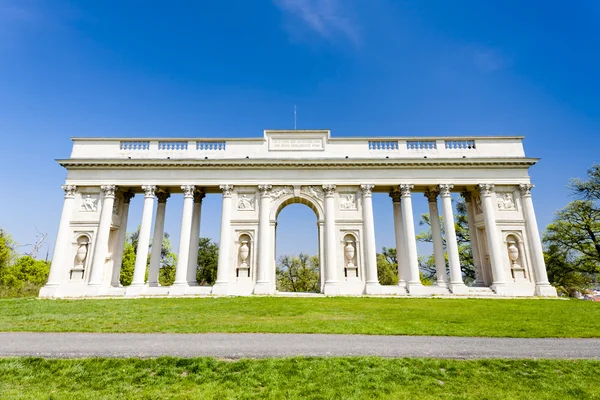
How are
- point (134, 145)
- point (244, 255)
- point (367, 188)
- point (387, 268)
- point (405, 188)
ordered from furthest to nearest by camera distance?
point (387, 268) → point (134, 145) → point (367, 188) → point (405, 188) → point (244, 255)

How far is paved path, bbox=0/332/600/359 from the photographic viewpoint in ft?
29.6

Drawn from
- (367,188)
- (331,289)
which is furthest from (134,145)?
(331,289)

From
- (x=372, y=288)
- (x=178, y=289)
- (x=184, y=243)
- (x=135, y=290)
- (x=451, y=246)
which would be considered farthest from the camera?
(x=184, y=243)

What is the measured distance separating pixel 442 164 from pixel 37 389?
3158 centimetres

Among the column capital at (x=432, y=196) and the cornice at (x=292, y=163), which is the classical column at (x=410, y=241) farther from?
the column capital at (x=432, y=196)

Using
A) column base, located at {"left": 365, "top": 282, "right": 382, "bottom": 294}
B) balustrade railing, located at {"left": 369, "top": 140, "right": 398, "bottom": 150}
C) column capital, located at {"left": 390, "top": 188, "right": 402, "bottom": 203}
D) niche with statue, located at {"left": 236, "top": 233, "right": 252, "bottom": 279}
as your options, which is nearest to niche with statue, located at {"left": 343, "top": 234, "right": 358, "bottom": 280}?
column base, located at {"left": 365, "top": 282, "right": 382, "bottom": 294}

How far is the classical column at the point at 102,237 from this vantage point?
2805 cm

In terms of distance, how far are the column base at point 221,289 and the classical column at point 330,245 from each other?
8.91 meters

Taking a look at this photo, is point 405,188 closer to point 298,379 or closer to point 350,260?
point 350,260

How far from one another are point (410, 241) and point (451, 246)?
12.6ft

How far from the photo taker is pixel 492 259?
93.9ft

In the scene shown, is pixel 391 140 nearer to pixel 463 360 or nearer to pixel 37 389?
pixel 463 360

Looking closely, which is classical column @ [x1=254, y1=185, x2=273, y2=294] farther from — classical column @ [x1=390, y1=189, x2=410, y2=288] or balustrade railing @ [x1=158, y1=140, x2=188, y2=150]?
classical column @ [x1=390, y1=189, x2=410, y2=288]

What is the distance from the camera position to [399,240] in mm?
32344
